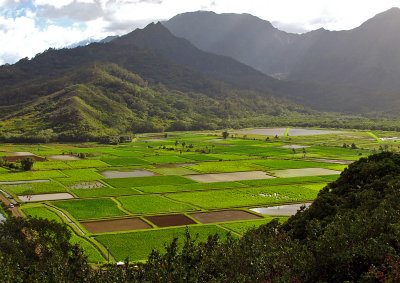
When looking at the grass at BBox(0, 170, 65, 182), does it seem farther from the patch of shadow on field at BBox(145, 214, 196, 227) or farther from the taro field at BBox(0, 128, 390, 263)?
the patch of shadow on field at BBox(145, 214, 196, 227)

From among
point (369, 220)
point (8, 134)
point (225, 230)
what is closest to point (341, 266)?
point (369, 220)

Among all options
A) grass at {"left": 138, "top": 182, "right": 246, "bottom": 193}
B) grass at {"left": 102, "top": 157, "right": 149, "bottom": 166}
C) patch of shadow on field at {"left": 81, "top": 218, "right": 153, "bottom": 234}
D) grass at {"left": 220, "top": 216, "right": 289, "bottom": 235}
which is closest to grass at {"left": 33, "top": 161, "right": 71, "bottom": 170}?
grass at {"left": 102, "top": 157, "right": 149, "bottom": 166}

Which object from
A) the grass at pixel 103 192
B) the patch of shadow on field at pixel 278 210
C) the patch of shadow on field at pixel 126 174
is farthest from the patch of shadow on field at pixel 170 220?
the patch of shadow on field at pixel 126 174

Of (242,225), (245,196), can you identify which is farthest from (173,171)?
(242,225)

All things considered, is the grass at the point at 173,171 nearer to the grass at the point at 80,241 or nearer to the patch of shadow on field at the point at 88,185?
the patch of shadow on field at the point at 88,185

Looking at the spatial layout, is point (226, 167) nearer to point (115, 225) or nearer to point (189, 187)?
point (189, 187)

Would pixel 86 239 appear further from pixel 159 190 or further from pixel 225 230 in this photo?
pixel 159 190
